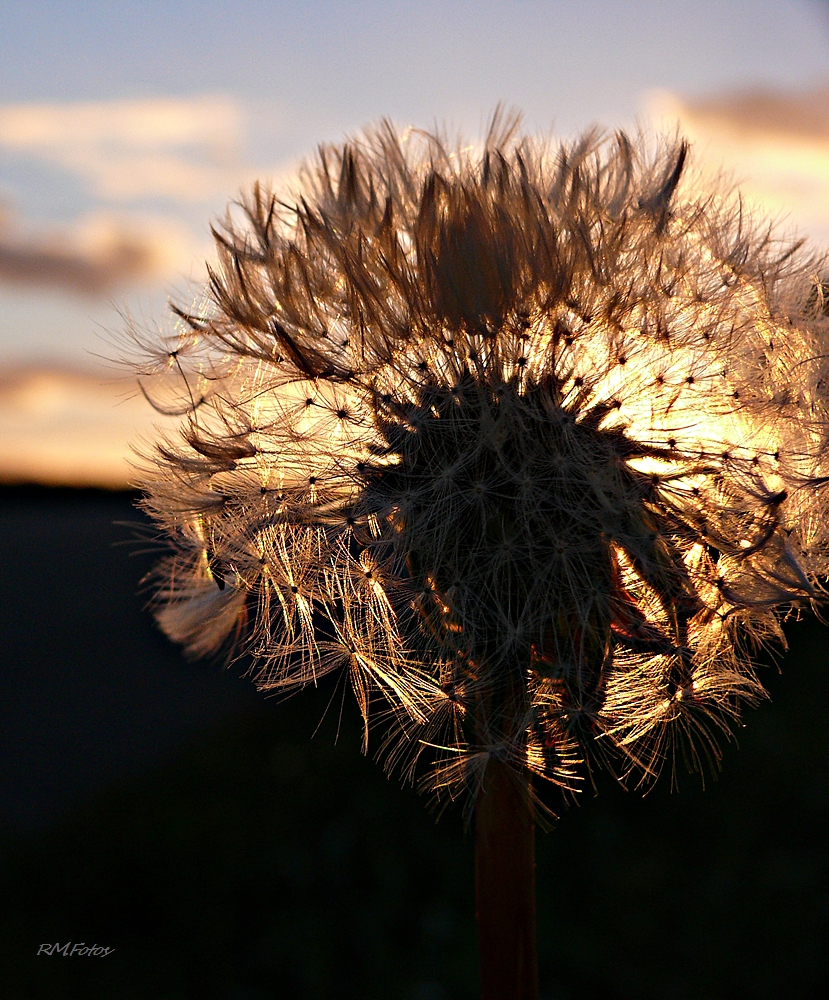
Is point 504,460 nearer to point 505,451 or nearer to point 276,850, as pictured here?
point 505,451

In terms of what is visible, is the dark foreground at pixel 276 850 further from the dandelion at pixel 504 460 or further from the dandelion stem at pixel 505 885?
the dandelion stem at pixel 505 885

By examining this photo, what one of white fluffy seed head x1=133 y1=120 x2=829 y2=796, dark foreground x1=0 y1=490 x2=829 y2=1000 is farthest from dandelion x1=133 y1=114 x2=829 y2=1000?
Result: dark foreground x1=0 y1=490 x2=829 y2=1000

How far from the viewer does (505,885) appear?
2975 millimetres

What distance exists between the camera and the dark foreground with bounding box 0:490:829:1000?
6.25 metres

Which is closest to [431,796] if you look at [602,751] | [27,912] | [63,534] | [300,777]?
[602,751]

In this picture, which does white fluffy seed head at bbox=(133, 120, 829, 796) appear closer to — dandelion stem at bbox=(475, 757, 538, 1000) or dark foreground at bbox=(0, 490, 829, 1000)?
dandelion stem at bbox=(475, 757, 538, 1000)

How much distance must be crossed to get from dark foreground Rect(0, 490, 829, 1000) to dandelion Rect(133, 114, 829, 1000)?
3.47m

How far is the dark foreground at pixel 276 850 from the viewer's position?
6.25 metres

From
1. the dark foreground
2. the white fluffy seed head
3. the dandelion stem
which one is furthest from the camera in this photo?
the dark foreground

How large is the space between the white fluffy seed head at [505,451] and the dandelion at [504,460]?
0.4 inches

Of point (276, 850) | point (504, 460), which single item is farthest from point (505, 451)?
point (276, 850)

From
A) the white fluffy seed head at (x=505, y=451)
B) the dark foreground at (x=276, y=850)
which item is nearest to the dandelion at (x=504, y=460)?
the white fluffy seed head at (x=505, y=451)

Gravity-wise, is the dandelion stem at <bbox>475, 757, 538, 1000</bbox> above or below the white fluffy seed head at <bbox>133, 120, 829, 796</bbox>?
below

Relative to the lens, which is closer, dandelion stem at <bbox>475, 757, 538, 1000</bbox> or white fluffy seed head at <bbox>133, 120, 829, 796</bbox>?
white fluffy seed head at <bbox>133, 120, 829, 796</bbox>
